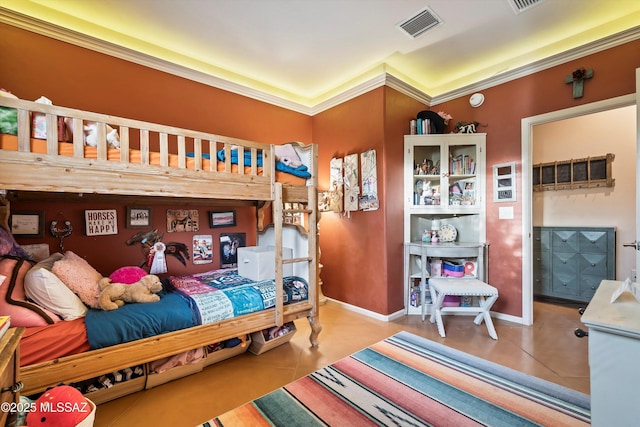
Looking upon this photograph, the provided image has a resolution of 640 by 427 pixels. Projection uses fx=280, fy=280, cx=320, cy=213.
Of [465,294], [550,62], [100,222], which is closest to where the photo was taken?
[100,222]

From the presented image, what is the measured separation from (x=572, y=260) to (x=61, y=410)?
4.87m

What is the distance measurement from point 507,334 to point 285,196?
2.51 m

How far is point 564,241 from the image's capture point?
142 inches

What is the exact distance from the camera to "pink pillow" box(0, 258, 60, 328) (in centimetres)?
138

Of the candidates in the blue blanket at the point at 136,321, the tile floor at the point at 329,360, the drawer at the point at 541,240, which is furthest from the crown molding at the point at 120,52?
the drawer at the point at 541,240

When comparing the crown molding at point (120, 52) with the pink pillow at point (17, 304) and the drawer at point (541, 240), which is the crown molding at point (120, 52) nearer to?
the pink pillow at point (17, 304)

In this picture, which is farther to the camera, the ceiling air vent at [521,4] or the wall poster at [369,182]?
the wall poster at [369,182]

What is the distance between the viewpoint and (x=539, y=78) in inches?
112

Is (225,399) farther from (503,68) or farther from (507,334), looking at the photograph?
(503,68)

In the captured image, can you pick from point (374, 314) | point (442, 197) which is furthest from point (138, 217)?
point (442, 197)

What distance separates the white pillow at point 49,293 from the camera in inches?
59.1

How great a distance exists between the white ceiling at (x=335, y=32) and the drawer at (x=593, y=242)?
2183 millimetres

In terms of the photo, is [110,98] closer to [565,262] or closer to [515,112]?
[515,112]

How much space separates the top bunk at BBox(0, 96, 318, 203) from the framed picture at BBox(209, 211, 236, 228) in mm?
1015
